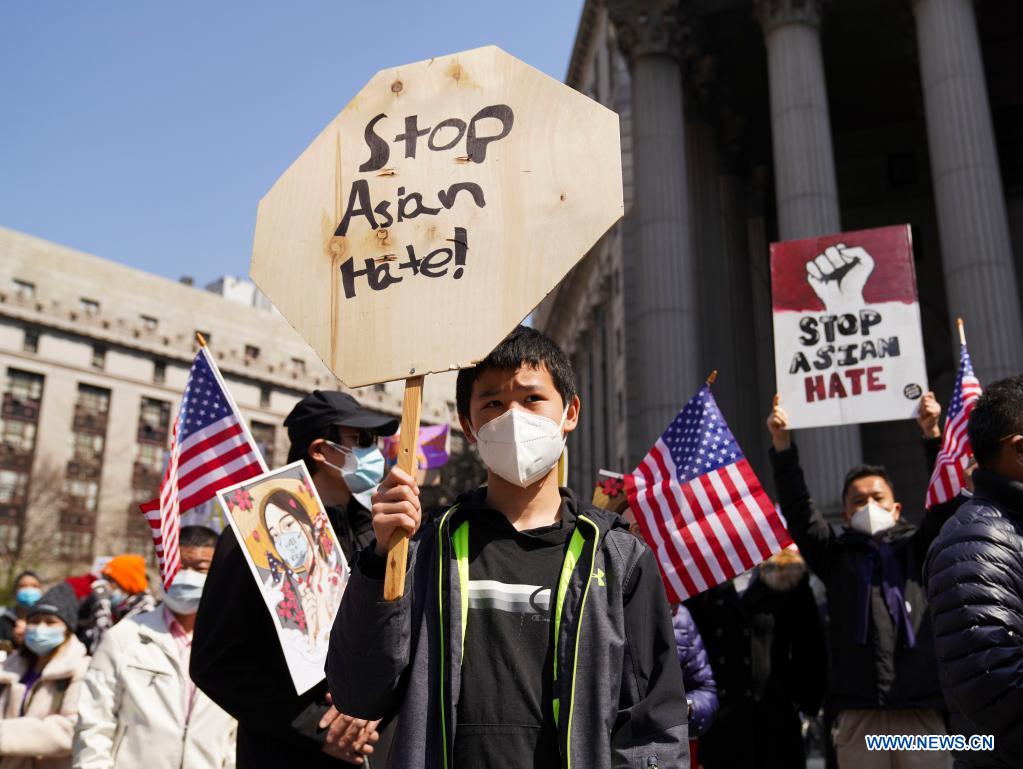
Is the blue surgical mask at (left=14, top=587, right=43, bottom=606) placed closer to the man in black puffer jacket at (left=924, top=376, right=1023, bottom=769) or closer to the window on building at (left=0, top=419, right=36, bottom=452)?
the man in black puffer jacket at (left=924, top=376, right=1023, bottom=769)

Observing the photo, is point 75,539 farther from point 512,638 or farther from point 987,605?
point 987,605

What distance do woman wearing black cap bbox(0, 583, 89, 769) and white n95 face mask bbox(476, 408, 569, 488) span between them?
428 cm

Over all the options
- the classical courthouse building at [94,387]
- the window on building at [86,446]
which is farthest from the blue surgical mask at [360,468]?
the window on building at [86,446]

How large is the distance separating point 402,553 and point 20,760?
16.0 ft

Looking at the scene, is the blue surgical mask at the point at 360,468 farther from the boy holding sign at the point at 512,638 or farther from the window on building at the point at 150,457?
the window on building at the point at 150,457

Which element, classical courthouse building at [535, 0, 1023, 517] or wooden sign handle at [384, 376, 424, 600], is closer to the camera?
wooden sign handle at [384, 376, 424, 600]

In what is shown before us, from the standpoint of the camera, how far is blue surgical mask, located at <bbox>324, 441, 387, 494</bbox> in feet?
13.9

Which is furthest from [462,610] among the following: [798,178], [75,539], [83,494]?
[83,494]

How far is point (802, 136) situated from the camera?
19062mm

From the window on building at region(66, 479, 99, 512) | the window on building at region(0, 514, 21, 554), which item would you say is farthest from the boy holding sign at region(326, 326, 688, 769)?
the window on building at region(66, 479, 99, 512)

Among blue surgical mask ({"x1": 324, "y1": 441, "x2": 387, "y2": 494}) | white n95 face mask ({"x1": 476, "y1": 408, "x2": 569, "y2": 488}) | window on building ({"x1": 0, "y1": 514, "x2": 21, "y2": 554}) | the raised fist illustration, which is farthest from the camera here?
window on building ({"x1": 0, "y1": 514, "x2": 21, "y2": 554})

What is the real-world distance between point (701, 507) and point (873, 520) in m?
1.13

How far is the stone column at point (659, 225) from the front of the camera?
19.7m

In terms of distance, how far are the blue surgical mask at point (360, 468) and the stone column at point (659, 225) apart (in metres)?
15.2
